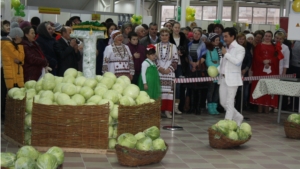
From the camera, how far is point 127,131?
24.1ft

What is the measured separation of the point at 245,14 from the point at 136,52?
32053mm

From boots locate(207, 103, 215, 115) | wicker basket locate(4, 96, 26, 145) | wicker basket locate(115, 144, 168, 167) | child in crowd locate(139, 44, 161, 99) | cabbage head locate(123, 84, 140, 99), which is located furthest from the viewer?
boots locate(207, 103, 215, 115)

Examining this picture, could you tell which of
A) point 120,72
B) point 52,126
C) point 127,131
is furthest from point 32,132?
point 120,72

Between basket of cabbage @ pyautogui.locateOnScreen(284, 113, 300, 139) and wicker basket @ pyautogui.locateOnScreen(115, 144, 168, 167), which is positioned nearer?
wicker basket @ pyautogui.locateOnScreen(115, 144, 168, 167)

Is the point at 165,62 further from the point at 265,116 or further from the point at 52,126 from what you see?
the point at 52,126

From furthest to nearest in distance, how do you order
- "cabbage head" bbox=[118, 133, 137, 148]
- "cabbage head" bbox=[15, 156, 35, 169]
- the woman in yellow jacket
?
the woman in yellow jacket < "cabbage head" bbox=[118, 133, 137, 148] < "cabbage head" bbox=[15, 156, 35, 169]

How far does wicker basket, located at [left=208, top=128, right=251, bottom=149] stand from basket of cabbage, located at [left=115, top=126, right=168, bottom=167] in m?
1.28

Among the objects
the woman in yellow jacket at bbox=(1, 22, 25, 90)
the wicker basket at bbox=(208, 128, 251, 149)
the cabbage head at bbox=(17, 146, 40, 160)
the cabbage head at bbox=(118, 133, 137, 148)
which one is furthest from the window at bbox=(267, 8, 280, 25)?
the cabbage head at bbox=(17, 146, 40, 160)

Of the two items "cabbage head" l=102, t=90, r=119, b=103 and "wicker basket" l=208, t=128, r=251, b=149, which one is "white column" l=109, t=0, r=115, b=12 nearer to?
"wicker basket" l=208, t=128, r=251, b=149

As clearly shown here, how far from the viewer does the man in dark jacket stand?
32.7 feet

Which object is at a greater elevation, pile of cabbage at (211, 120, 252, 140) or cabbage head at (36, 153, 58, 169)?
cabbage head at (36, 153, 58, 169)

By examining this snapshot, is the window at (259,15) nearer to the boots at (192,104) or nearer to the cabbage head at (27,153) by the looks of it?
the boots at (192,104)

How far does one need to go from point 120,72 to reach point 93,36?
1.44m

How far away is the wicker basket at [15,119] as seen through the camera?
24.2 feet
